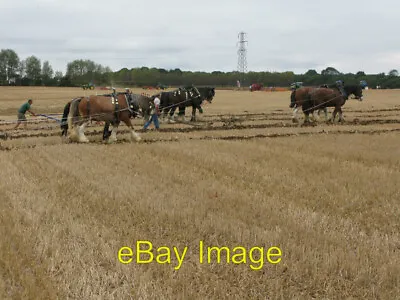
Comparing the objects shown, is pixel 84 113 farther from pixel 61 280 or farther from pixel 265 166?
pixel 61 280

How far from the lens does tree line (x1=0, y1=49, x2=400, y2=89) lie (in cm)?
8456

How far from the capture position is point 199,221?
16.6 ft

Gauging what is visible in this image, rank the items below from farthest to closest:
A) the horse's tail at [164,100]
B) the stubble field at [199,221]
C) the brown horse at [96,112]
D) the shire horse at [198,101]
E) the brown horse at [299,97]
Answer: the shire horse at [198,101]
the horse's tail at [164,100]
the brown horse at [299,97]
the brown horse at [96,112]
the stubble field at [199,221]

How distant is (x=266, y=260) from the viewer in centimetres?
405

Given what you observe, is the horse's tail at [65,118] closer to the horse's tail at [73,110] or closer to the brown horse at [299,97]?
the horse's tail at [73,110]

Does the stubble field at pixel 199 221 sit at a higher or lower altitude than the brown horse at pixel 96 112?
lower

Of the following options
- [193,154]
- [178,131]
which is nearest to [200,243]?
[193,154]

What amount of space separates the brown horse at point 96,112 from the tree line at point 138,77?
67239 mm

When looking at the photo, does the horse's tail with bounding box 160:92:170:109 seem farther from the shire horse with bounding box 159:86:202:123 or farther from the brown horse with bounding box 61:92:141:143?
the brown horse with bounding box 61:92:141:143

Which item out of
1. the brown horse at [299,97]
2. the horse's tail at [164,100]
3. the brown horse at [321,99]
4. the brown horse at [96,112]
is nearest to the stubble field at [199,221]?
the brown horse at [96,112]

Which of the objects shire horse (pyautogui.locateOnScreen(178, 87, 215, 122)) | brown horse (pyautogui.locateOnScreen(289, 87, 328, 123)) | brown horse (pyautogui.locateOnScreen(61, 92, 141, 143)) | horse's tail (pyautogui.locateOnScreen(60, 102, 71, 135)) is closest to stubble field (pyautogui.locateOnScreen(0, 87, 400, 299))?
brown horse (pyautogui.locateOnScreen(61, 92, 141, 143))

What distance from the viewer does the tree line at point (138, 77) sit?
277ft

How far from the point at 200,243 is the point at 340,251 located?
58.5 inches

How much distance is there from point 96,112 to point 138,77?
84.0 m
